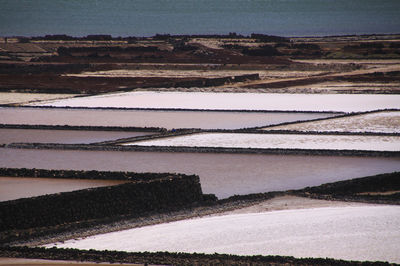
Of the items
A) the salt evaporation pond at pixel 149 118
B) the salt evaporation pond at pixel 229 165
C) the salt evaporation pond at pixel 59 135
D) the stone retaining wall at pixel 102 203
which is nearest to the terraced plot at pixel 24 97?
the salt evaporation pond at pixel 149 118

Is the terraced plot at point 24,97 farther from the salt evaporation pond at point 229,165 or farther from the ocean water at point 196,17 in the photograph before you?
the ocean water at point 196,17

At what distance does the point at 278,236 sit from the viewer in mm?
6125

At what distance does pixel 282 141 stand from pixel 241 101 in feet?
18.6

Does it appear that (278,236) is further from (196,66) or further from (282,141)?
(196,66)

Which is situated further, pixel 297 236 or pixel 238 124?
pixel 238 124

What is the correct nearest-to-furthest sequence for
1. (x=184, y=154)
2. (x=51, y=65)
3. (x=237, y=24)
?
Result: (x=184, y=154) → (x=51, y=65) → (x=237, y=24)

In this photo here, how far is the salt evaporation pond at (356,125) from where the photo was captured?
12180 millimetres

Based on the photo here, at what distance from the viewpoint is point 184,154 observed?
400 inches

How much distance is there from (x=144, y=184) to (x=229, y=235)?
1.37 meters

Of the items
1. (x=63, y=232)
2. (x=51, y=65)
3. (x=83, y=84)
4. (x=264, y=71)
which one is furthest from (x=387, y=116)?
(x=51, y=65)

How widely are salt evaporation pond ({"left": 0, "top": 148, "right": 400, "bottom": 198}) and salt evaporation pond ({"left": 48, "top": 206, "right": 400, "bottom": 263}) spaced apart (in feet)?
3.96

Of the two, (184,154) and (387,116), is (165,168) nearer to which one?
(184,154)

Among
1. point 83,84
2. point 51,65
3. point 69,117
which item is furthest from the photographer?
point 51,65

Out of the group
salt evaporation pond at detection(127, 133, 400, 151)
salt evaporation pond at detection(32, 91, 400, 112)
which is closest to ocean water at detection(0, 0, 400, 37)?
salt evaporation pond at detection(32, 91, 400, 112)
